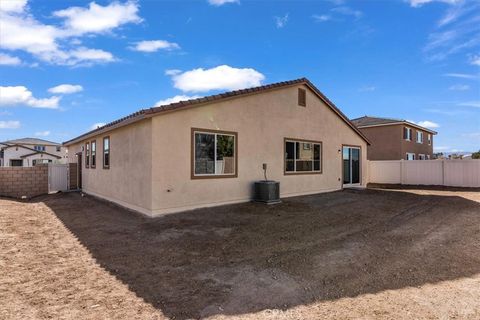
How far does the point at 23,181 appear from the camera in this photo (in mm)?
16531

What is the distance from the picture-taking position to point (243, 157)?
38.1 feet

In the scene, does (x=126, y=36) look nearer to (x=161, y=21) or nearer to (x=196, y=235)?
(x=161, y=21)

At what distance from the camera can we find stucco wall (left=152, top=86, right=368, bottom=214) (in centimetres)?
945

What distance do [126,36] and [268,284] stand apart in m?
12.1

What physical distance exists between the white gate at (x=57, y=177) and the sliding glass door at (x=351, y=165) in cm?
1632

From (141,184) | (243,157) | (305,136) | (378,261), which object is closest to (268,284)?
(378,261)

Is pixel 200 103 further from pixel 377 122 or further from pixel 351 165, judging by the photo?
pixel 377 122

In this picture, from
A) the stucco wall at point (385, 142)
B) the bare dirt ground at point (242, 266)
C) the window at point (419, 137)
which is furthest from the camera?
the window at point (419, 137)

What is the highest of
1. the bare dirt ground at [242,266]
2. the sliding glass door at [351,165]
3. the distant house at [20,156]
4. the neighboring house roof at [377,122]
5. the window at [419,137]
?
the neighboring house roof at [377,122]

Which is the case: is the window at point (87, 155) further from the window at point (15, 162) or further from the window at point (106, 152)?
the window at point (15, 162)

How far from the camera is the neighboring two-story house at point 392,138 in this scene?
28219mm

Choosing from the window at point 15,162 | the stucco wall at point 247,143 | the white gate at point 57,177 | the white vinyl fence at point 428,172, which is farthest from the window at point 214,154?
the window at point 15,162

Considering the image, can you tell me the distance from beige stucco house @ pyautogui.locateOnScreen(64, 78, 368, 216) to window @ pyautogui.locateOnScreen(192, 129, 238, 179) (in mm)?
34

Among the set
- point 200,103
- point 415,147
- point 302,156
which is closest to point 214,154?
point 200,103
